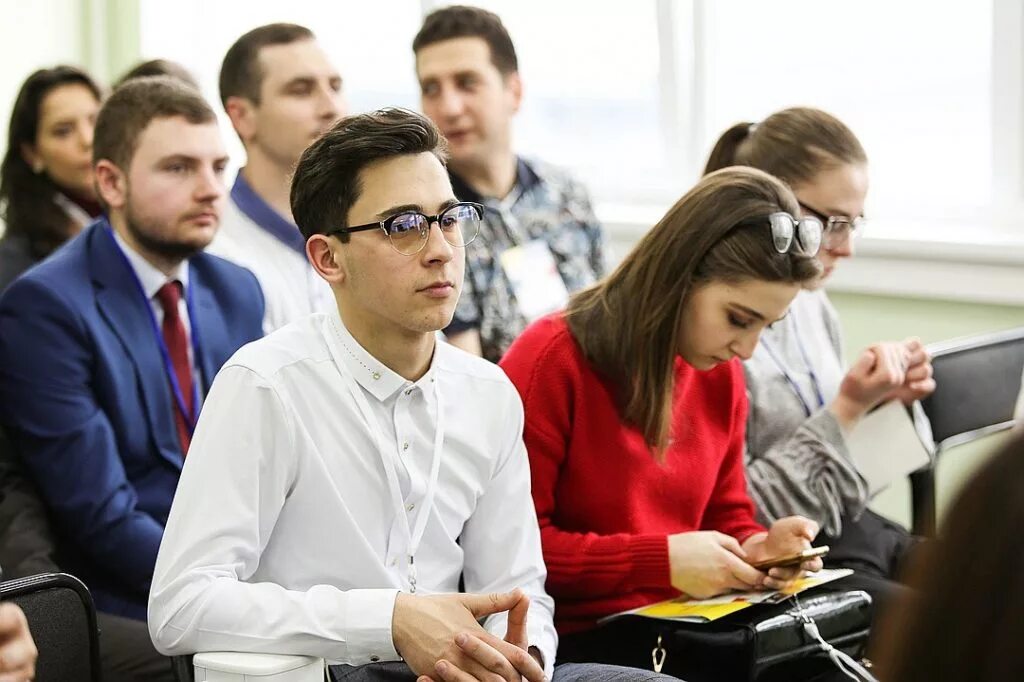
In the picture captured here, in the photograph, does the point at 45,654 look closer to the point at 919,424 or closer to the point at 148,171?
the point at 148,171

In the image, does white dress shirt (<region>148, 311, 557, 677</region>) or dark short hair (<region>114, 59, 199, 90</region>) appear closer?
white dress shirt (<region>148, 311, 557, 677</region>)

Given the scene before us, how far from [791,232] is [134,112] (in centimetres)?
143

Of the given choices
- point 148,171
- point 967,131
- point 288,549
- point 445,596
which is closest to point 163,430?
point 148,171

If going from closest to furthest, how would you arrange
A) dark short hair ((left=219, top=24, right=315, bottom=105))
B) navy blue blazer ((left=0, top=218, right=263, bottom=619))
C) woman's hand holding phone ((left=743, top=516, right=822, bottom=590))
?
woman's hand holding phone ((left=743, top=516, right=822, bottom=590)), navy blue blazer ((left=0, top=218, right=263, bottom=619)), dark short hair ((left=219, top=24, right=315, bottom=105))

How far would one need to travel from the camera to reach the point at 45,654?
6.19ft

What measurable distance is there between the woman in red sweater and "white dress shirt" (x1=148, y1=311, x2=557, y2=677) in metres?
0.16

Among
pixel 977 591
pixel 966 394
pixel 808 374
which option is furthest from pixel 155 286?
pixel 977 591

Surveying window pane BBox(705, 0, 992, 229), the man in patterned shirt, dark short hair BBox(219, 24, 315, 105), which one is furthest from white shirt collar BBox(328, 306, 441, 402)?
window pane BBox(705, 0, 992, 229)

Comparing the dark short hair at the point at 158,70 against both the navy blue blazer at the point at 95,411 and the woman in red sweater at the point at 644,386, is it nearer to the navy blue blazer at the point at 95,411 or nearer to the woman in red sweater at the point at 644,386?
the navy blue blazer at the point at 95,411

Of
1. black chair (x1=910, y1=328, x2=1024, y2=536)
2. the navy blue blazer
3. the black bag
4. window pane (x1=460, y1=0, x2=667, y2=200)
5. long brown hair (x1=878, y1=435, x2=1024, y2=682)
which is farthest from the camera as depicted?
window pane (x1=460, y1=0, x2=667, y2=200)

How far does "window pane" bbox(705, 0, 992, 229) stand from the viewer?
4.00m

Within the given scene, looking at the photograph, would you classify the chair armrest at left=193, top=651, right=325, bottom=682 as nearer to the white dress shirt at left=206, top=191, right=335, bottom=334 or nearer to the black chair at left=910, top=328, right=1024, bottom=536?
the white dress shirt at left=206, top=191, right=335, bottom=334

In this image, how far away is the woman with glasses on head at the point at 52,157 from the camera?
12.3 feet

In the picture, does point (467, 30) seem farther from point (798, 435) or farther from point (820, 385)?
point (798, 435)
